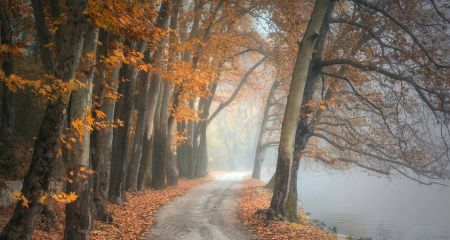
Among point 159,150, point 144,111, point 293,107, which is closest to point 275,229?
point 293,107

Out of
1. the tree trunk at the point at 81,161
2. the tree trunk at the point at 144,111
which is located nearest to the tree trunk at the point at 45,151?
the tree trunk at the point at 81,161

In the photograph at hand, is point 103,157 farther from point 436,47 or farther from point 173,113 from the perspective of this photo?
point 436,47

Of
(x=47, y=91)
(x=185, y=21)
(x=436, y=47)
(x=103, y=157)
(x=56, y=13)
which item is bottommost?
(x=103, y=157)

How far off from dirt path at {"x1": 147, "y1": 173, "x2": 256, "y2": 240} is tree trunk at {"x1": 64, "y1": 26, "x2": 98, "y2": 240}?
2.19 meters

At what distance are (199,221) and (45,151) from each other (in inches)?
270

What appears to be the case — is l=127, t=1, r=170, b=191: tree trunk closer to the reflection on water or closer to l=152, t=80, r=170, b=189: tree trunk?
l=152, t=80, r=170, b=189: tree trunk

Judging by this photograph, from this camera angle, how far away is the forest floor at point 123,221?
9.48 m

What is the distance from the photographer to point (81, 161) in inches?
328

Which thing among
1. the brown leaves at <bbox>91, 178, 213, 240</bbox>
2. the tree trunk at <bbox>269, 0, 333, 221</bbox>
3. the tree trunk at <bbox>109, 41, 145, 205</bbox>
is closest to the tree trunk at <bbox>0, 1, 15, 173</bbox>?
the tree trunk at <bbox>109, 41, 145, 205</bbox>

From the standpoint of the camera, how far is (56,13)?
9367 millimetres

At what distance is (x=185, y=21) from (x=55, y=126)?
16.1 m

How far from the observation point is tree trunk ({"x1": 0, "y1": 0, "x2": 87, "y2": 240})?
6.77 m

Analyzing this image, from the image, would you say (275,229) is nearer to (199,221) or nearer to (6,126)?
(199,221)

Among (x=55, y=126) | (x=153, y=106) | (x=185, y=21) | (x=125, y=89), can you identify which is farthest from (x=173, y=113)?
(x=55, y=126)
